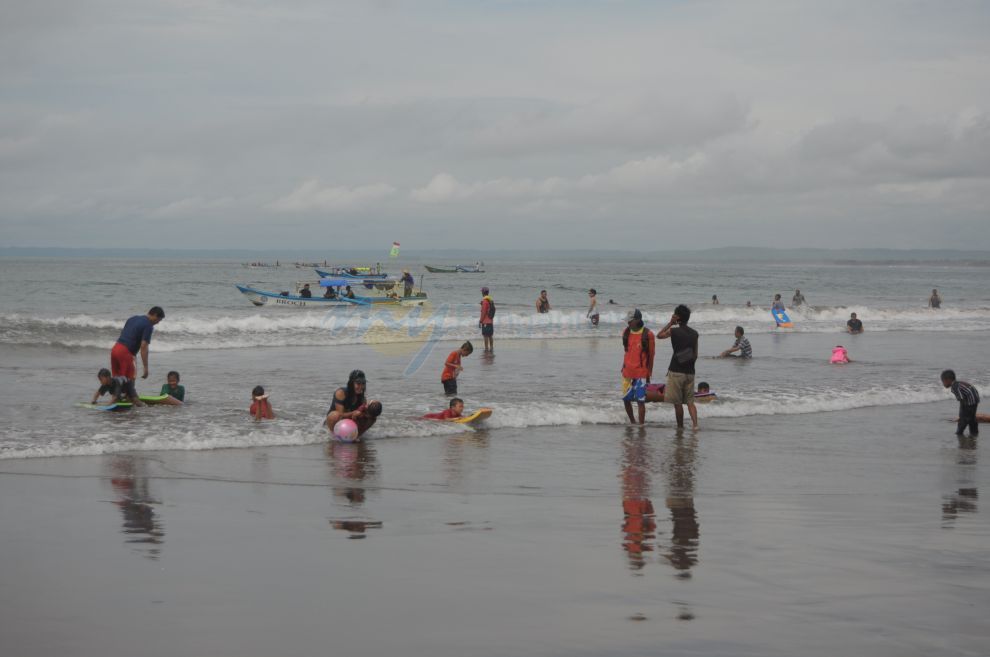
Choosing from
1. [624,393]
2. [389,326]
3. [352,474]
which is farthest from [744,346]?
[389,326]

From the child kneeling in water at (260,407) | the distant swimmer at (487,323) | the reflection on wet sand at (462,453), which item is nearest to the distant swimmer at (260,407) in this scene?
the child kneeling in water at (260,407)

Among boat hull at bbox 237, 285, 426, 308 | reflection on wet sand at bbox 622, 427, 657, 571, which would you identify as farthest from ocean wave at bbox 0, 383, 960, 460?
boat hull at bbox 237, 285, 426, 308

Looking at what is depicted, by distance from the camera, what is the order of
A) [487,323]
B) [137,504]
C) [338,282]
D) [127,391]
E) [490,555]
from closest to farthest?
1. [490,555]
2. [137,504]
3. [127,391]
4. [487,323]
5. [338,282]

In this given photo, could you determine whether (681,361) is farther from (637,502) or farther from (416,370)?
(416,370)

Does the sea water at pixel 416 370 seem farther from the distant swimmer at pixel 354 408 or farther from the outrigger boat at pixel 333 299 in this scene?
the outrigger boat at pixel 333 299

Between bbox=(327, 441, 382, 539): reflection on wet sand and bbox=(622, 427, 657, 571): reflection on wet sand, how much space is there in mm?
2059

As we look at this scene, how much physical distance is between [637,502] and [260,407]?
6743 millimetres

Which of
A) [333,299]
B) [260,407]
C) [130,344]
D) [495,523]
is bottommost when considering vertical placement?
[495,523]

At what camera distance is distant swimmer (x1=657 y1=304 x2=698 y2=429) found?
12508 mm

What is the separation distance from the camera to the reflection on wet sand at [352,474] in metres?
7.25

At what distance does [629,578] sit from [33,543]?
4333 mm

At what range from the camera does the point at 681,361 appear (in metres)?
12.7

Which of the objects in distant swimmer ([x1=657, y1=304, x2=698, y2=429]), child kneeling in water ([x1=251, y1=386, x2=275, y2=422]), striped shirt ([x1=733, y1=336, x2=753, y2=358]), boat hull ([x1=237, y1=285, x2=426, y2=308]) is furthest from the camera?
boat hull ([x1=237, y1=285, x2=426, y2=308])

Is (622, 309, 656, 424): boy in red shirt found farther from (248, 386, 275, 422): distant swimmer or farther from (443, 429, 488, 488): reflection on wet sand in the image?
(248, 386, 275, 422): distant swimmer
